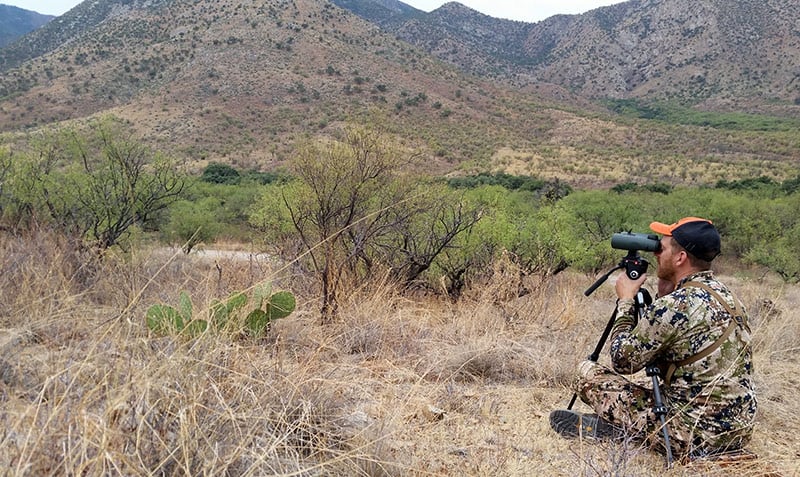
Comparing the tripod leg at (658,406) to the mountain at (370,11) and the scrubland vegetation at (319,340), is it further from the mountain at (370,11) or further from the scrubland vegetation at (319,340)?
the mountain at (370,11)

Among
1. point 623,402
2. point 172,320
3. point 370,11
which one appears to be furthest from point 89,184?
point 370,11

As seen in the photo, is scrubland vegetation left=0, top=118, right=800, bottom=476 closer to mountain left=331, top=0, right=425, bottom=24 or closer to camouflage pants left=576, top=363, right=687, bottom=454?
camouflage pants left=576, top=363, right=687, bottom=454

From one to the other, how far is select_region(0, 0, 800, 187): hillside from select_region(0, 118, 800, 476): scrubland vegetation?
75.2 ft

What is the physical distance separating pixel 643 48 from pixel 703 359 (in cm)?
9530

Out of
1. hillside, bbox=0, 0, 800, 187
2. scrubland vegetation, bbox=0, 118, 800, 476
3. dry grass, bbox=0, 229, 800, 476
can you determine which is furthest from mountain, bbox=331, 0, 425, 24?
dry grass, bbox=0, 229, 800, 476

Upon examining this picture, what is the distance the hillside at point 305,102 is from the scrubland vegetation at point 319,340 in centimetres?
2293

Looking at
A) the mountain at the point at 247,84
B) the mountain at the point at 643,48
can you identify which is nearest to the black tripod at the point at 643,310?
the mountain at the point at 247,84

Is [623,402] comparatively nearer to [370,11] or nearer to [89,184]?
[89,184]

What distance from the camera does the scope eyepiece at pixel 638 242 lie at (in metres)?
2.97

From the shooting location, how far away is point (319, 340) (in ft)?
12.7

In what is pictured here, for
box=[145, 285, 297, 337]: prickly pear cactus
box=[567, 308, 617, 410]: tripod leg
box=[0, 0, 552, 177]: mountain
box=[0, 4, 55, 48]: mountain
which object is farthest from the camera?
box=[0, 4, 55, 48]: mountain

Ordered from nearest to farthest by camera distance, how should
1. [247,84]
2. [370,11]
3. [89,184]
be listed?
[89,184] < [247,84] < [370,11]

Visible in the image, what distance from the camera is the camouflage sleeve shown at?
2.73 m

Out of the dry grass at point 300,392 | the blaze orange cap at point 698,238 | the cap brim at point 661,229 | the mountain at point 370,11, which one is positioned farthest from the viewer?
the mountain at point 370,11
